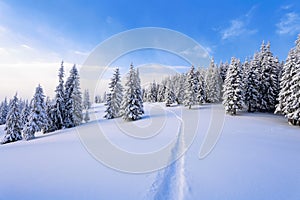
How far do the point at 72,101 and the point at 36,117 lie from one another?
6797 millimetres

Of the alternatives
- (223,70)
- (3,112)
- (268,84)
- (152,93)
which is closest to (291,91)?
(268,84)

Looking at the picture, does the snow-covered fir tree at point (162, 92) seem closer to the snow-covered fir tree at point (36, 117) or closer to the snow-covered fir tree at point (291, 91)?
the snow-covered fir tree at point (291, 91)

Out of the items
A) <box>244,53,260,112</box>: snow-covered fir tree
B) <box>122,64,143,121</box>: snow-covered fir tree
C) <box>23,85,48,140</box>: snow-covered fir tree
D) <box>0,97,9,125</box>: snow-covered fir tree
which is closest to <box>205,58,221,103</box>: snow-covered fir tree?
<box>244,53,260,112</box>: snow-covered fir tree

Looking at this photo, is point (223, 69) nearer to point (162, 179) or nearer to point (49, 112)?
point (49, 112)

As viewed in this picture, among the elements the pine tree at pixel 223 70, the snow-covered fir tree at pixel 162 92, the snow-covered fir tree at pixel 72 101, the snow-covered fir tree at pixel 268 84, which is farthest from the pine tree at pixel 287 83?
the snow-covered fir tree at pixel 162 92

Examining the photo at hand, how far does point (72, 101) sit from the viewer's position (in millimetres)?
30672

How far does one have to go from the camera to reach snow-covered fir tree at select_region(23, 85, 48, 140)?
2409 cm

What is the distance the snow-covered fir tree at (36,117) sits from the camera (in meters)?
24.1

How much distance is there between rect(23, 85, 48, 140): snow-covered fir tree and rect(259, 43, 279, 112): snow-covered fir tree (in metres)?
42.0

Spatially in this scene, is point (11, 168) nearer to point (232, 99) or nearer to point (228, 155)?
point (228, 155)

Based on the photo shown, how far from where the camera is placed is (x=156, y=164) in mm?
8305

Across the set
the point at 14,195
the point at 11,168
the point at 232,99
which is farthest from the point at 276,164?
the point at 232,99

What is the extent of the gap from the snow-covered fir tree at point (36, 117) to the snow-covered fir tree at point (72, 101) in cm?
460

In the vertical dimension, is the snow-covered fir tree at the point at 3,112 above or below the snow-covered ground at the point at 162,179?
below
